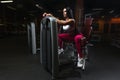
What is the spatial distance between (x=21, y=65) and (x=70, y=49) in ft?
4.11

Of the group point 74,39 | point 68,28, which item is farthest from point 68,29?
point 74,39

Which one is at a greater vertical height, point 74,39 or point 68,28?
point 68,28

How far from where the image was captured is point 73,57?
3977mm

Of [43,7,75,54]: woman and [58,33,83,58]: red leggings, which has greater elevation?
[43,7,75,54]: woman

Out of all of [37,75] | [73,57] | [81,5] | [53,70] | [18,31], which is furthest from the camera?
[18,31]

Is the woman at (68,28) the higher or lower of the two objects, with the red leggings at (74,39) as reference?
higher

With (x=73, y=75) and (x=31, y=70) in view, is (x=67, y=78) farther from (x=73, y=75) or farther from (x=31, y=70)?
(x=31, y=70)

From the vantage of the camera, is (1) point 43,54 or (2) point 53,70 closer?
(2) point 53,70

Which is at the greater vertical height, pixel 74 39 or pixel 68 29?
pixel 68 29

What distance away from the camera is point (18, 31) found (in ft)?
62.1

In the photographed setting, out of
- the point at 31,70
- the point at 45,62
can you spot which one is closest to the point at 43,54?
the point at 45,62

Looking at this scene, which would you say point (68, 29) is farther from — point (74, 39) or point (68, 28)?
point (74, 39)

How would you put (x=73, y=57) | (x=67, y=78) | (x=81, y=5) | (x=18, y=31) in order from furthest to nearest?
(x=18, y=31) → (x=81, y=5) → (x=73, y=57) → (x=67, y=78)

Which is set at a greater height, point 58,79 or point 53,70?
point 53,70
